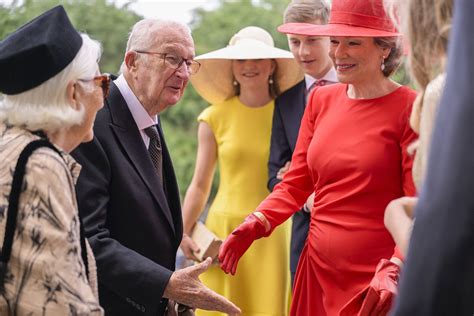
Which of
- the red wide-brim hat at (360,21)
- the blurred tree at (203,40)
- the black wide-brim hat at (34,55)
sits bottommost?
the blurred tree at (203,40)

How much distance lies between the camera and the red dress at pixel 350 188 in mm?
3465

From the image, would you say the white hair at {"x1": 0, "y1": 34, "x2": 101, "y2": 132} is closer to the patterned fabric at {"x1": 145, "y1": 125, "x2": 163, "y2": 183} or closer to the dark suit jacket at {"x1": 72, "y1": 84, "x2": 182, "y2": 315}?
the dark suit jacket at {"x1": 72, "y1": 84, "x2": 182, "y2": 315}

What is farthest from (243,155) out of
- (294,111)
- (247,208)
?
(294,111)

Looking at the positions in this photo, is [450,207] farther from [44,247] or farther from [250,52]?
[250,52]

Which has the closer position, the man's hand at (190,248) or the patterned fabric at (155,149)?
the patterned fabric at (155,149)

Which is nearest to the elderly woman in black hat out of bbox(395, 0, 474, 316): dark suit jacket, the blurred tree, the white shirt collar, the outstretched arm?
the white shirt collar

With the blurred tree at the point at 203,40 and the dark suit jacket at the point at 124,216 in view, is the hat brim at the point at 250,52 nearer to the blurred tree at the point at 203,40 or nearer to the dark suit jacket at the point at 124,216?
the dark suit jacket at the point at 124,216

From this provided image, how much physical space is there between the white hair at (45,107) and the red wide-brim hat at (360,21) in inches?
58.4

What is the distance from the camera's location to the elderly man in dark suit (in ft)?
10.8

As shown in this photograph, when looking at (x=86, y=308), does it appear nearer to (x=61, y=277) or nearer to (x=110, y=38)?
(x=61, y=277)

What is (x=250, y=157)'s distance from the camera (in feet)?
17.0

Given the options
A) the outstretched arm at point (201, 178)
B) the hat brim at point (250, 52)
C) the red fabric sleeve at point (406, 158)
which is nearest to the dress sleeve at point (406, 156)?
the red fabric sleeve at point (406, 158)

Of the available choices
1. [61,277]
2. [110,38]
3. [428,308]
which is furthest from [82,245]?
[110,38]

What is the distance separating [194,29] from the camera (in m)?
17.0
